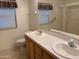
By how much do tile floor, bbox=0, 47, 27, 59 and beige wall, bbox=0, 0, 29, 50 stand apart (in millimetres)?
232

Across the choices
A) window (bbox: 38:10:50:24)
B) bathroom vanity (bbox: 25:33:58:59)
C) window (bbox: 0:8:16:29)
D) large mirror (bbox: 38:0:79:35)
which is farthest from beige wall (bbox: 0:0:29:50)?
bathroom vanity (bbox: 25:33:58:59)

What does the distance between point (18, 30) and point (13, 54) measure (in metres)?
0.94

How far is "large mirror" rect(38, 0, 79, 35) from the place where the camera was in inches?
62.1

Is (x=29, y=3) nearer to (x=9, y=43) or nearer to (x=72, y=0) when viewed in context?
(x=9, y=43)

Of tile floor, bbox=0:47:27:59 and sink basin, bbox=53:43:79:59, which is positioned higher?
sink basin, bbox=53:43:79:59

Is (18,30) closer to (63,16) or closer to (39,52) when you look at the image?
(39,52)

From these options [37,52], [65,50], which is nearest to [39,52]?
[37,52]

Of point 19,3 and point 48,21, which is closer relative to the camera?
point 48,21

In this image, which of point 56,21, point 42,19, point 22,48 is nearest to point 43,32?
point 42,19

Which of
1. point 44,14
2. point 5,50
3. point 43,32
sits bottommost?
point 5,50

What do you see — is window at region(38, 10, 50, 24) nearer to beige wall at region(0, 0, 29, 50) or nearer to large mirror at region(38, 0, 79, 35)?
large mirror at region(38, 0, 79, 35)

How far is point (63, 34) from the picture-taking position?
193 cm

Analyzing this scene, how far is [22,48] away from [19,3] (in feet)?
5.60

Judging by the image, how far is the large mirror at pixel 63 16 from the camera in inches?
62.1
